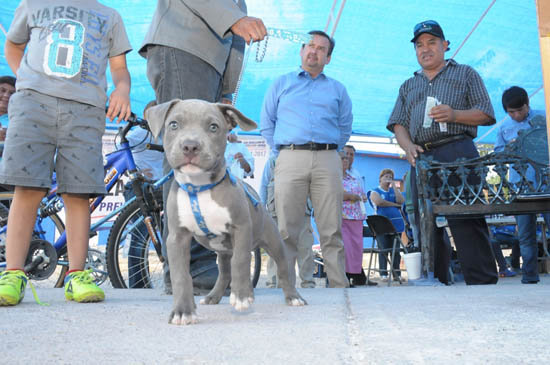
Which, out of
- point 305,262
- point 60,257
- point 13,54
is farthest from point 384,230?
point 13,54

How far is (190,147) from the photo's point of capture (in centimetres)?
147

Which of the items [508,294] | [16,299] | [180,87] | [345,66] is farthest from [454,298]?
[345,66]

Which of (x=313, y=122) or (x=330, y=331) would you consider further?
(x=313, y=122)

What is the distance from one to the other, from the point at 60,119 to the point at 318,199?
187 centimetres

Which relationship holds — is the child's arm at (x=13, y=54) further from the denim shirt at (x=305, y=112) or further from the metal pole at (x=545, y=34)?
the metal pole at (x=545, y=34)

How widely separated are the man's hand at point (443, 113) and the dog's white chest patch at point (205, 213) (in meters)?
1.85

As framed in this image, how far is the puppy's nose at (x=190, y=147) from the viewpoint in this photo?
1470 millimetres

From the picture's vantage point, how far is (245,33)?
6.79ft

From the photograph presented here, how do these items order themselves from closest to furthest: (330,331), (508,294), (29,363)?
(29,363), (330,331), (508,294)

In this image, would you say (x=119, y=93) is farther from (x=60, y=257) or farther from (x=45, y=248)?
(x=60, y=257)

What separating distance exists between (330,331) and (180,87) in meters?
1.44

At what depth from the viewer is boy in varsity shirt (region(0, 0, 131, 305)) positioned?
201 centimetres

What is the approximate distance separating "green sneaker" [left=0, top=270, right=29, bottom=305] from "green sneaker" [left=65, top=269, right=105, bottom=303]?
18cm

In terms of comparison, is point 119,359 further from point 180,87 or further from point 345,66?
point 345,66
